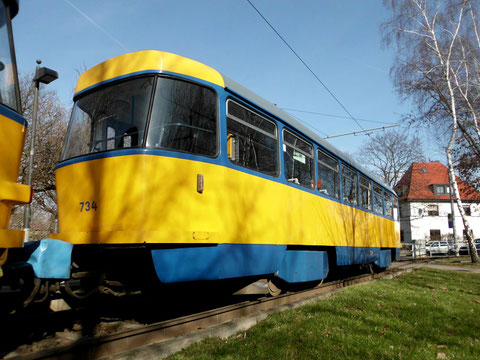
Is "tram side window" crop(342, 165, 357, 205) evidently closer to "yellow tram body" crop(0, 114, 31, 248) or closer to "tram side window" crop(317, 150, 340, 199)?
"tram side window" crop(317, 150, 340, 199)

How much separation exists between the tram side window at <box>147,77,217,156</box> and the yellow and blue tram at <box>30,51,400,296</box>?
1 centimetres

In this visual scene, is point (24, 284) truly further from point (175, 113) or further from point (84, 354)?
point (175, 113)

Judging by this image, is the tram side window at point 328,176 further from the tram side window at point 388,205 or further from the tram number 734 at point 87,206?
the tram side window at point 388,205

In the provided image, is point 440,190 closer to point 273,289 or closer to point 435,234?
point 435,234

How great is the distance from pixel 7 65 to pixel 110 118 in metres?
1.64

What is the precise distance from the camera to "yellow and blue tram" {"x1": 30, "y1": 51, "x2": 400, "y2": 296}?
4.32 meters

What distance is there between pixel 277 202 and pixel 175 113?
2152 mm

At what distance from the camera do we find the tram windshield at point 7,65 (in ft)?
10.9

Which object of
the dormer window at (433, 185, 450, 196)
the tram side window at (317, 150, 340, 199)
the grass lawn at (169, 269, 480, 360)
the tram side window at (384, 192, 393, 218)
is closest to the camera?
the grass lawn at (169, 269, 480, 360)

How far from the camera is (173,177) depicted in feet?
14.5

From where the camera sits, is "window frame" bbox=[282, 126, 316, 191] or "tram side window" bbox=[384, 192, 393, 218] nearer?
"window frame" bbox=[282, 126, 316, 191]

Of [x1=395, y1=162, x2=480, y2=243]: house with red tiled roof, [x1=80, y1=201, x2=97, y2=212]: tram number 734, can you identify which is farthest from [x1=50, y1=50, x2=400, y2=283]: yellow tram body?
[x1=395, y1=162, x2=480, y2=243]: house with red tiled roof

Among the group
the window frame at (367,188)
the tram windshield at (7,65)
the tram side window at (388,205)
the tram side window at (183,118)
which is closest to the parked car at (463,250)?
the tram side window at (388,205)

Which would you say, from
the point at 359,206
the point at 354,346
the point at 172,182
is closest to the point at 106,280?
the point at 172,182
